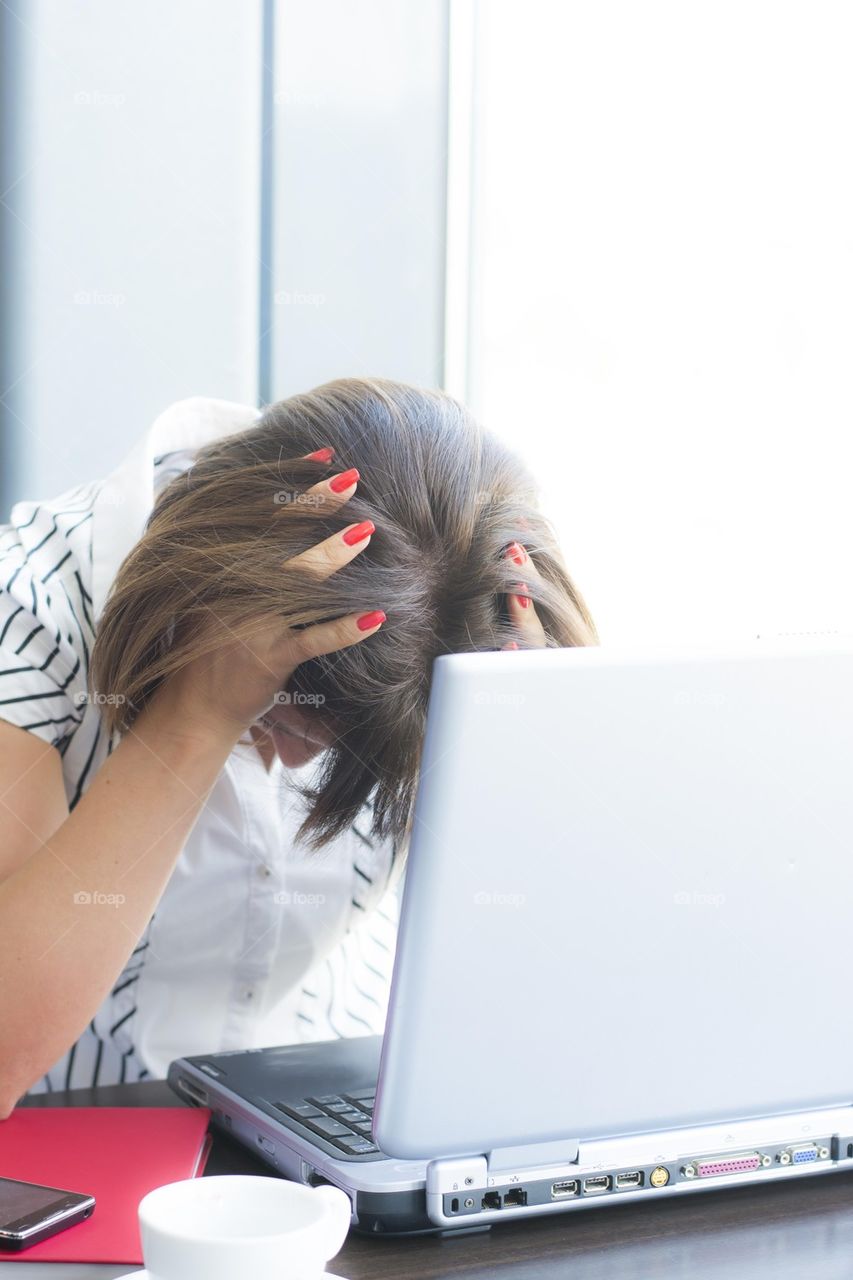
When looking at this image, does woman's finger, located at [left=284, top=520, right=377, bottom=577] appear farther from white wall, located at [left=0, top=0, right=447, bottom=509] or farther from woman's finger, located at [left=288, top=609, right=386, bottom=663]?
white wall, located at [left=0, top=0, right=447, bottom=509]

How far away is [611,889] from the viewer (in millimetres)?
686

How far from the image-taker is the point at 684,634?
2076 millimetres

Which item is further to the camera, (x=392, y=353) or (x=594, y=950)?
(x=392, y=353)

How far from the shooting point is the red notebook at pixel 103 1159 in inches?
26.6

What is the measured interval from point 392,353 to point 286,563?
1.58 meters

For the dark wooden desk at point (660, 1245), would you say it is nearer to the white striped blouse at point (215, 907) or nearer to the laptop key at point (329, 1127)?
the laptop key at point (329, 1127)

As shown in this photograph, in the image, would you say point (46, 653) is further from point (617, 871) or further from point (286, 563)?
point (617, 871)

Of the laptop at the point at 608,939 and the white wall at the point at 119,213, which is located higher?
the white wall at the point at 119,213

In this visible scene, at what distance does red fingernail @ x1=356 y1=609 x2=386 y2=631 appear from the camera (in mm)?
920

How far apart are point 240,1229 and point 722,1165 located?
32 cm

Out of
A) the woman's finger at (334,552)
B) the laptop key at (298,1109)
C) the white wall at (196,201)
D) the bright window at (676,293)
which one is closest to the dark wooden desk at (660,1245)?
the laptop key at (298,1109)

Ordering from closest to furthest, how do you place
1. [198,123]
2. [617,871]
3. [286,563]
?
[617,871], [286,563], [198,123]

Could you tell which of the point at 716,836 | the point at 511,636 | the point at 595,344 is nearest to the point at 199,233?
the point at 595,344

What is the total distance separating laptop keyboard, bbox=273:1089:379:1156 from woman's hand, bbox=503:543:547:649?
341 mm
